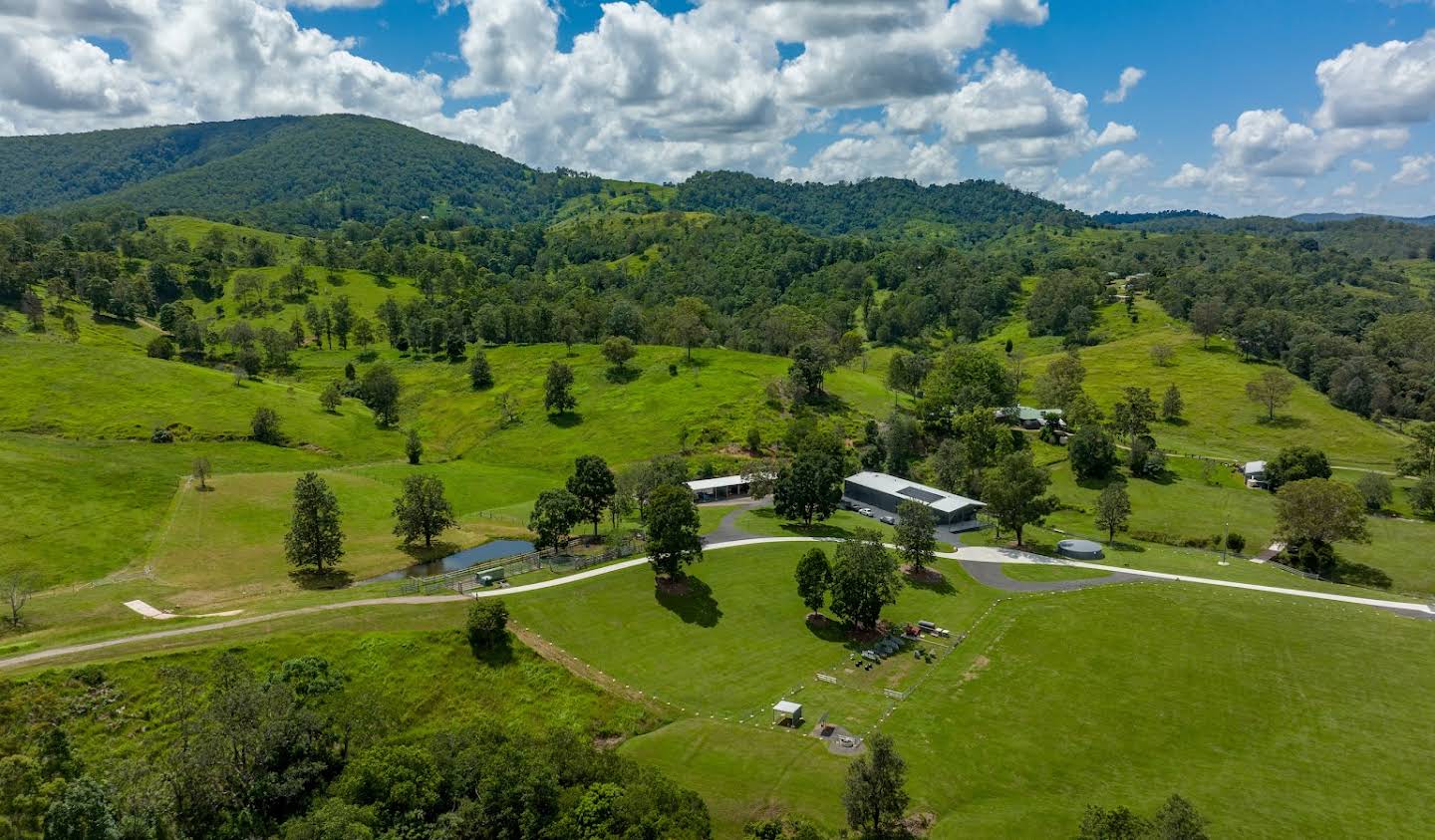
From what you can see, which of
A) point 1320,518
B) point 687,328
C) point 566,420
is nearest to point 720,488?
point 566,420

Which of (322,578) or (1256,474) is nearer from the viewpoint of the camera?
(322,578)

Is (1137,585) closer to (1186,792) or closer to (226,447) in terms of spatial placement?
(1186,792)

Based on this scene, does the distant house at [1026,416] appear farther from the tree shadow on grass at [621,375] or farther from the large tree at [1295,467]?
the tree shadow on grass at [621,375]

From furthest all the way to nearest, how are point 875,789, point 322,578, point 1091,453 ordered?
1. point 1091,453
2. point 322,578
3. point 875,789

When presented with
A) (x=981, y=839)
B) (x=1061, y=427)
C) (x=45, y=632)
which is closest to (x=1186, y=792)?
(x=981, y=839)

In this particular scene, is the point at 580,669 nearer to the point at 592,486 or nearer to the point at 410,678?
the point at 410,678

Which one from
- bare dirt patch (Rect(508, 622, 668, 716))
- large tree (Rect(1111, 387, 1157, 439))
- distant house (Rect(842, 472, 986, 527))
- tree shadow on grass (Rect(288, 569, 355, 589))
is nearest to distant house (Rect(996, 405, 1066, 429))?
large tree (Rect(1111, 387, 1157, 439))

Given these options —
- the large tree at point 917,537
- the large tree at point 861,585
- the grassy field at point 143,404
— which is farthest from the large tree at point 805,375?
the large tree at point 861,585
